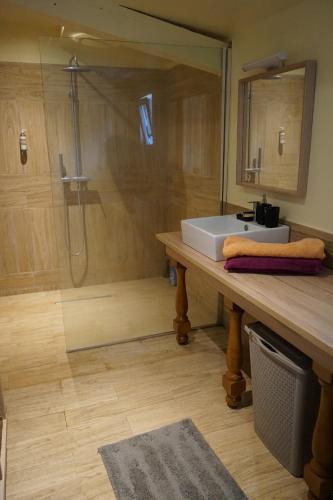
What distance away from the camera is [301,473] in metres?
1.71

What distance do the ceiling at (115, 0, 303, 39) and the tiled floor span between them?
211cm

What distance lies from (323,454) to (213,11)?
2387mm

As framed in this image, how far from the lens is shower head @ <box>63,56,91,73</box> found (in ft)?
9.53

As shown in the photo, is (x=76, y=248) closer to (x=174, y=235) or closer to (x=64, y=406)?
(x=174, y=235)

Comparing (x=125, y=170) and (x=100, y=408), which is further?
(x=125, y=170)

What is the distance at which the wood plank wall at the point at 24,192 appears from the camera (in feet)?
10.8

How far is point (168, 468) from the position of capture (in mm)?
1747

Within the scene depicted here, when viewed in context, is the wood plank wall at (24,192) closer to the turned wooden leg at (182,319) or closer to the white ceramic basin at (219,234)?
the turned wooden leg at (182,319)

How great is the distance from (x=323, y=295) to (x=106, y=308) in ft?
6.83

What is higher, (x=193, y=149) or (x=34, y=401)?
(x=193, y=149)

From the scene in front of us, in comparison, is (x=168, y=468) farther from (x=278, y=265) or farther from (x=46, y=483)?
(x=278, y=265)

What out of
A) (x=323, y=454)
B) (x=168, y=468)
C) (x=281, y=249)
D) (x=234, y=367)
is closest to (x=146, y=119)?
(x=281, y=249)

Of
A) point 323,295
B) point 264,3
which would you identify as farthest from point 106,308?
point 264,3

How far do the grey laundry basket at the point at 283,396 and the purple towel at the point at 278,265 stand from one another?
0.28 meters
